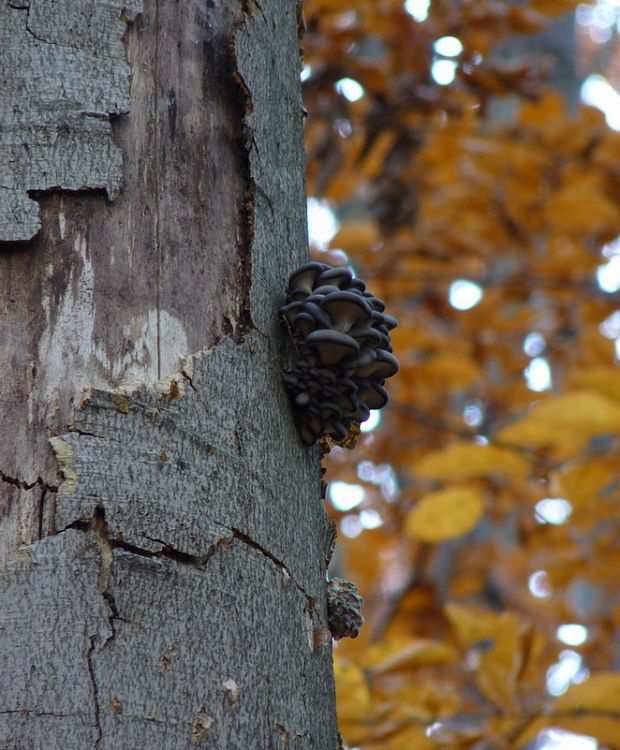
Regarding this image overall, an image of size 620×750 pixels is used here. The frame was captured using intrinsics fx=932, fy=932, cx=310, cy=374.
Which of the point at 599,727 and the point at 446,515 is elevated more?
the point at 446,515

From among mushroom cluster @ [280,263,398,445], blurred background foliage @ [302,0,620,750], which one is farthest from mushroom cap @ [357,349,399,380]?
blurred background foliage @ [302,0,620,750]

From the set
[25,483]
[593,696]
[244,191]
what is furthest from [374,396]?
[593,696]

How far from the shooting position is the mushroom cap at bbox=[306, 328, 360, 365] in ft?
3.02

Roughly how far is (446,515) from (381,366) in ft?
5.61

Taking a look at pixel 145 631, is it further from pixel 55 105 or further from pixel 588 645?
pixel 588 645

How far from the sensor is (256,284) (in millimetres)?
955

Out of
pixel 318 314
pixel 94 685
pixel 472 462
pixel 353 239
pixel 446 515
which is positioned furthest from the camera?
pixel 353 239

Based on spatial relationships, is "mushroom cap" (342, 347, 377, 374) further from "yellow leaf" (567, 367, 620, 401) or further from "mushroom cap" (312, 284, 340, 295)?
"yellow leaf" (567, 367, 620, 401)

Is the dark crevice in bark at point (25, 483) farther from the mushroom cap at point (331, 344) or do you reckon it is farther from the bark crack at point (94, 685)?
the mushroom cap at point (331, 344)

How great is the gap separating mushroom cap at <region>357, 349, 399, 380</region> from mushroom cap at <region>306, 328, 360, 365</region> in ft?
0.12

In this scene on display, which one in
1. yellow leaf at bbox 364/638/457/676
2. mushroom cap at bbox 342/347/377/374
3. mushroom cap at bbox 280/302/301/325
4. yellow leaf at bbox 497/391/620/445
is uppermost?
yellow leaf at bbox 497/391/620/445

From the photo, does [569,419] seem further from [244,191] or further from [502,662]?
[244,191]

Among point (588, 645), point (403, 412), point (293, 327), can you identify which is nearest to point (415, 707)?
point (293, 327)

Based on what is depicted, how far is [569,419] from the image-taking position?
2117mm
